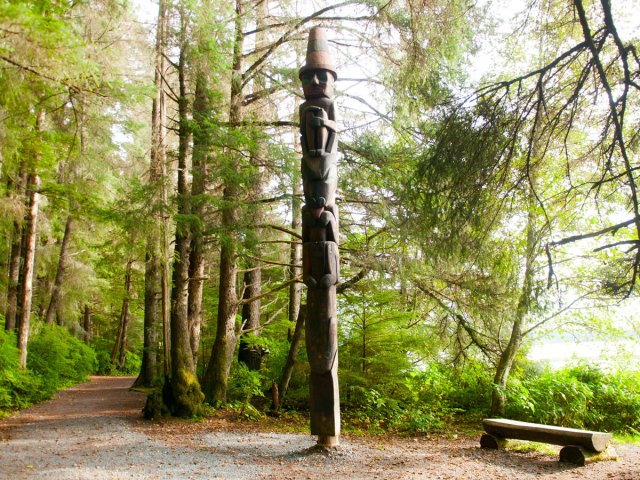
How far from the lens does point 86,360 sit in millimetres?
20234

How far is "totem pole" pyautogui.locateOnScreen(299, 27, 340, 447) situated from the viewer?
725 cm

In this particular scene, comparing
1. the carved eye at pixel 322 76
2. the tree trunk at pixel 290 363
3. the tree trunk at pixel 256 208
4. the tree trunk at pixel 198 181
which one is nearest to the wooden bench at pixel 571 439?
the tree trunk at pixel 290 363

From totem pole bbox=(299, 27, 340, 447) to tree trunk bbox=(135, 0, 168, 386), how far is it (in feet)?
12.2

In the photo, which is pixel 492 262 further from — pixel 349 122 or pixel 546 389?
pixel 349 122

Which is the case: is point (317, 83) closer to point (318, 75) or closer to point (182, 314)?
point (318, 75)

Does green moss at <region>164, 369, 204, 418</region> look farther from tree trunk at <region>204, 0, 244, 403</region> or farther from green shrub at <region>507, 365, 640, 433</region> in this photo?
green shrub at <region>507, 365, 640, 433</region>

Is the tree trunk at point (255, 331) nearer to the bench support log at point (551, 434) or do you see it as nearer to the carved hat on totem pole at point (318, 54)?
the carved hat on totem pole at point (318, 54)

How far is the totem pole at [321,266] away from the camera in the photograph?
7.25 metres

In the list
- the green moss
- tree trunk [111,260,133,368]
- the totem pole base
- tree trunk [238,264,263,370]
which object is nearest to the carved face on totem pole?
the totem pole base

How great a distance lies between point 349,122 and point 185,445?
671cm

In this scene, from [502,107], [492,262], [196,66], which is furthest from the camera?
[196,66]

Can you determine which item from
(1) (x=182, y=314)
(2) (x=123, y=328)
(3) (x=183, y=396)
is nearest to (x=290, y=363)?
(3) (x=183, y=396)

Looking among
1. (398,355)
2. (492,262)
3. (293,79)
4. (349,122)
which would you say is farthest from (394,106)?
(398,355)

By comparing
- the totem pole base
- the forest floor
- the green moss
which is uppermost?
the green moss
